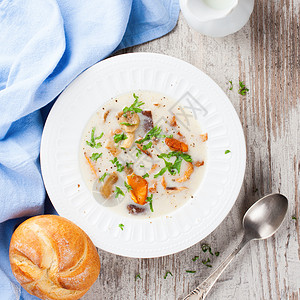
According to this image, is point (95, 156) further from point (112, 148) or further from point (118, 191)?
point (118, 191)

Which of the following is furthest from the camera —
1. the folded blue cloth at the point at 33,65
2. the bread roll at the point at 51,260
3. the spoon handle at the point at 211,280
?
the spoon handle at the point at 211,280

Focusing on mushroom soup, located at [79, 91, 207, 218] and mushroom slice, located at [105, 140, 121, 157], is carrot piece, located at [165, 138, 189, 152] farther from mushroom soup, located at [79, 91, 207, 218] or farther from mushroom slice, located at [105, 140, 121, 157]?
mushroom slice, located at [105, 140, 121, 157]

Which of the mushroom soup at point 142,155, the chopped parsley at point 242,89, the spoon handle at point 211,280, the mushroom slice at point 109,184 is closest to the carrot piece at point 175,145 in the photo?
the mushroom soup at point 142,155

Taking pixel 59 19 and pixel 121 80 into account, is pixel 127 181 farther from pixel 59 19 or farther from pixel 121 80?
pixel 59 19

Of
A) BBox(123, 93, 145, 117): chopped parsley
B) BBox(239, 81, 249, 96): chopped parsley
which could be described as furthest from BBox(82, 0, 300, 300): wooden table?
BBox(123, 93, 145, 117): chopped parsley

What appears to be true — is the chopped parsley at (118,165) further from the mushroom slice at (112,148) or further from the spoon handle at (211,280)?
the spoon handle at (211,280)

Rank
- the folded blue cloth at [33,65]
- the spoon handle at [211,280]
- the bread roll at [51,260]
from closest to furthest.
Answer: the bread roll at [51,260] → the folded blue cloth at [33,65] → the spoon handle at [211,280]
